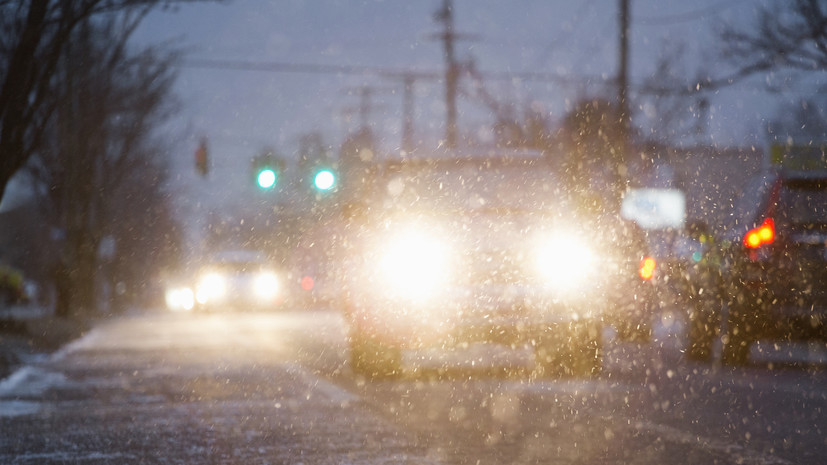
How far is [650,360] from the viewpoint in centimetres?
1497

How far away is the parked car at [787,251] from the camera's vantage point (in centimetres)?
1271

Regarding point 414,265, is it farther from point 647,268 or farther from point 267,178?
point 267,178

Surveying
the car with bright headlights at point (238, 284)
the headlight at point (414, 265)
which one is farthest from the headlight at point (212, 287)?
the headlight at point (414, 265)

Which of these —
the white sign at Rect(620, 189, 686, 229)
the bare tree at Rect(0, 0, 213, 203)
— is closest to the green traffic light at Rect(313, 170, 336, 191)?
the bare tree at Rect(0, 0, 213, 203)

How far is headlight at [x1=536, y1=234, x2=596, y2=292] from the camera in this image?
1254cm

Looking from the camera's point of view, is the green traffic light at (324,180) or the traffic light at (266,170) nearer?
the green traffic light at (324,180)

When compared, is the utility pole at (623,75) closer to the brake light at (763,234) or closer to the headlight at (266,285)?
the brake light at (763,234)

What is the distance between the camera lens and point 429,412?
9922 mm

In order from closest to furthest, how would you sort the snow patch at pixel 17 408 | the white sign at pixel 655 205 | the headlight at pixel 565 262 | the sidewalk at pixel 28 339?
1. the snow patch at pixel 17 408
2. the headlight at pixel 565 262
3. the sidewalk at pixel 28 339
4. the white sign at pixel 655 205

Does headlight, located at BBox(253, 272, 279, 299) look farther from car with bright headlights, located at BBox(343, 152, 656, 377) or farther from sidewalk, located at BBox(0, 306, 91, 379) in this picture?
car with bright headlights, located at BBox(343, 152, 656, 377)

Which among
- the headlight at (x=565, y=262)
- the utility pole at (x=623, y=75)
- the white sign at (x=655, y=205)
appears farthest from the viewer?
the white sign at (x=655, y=205)

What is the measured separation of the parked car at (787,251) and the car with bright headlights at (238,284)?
119ft

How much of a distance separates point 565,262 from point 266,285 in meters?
37.3

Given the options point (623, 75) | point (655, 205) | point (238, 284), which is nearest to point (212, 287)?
point (238, 284)
